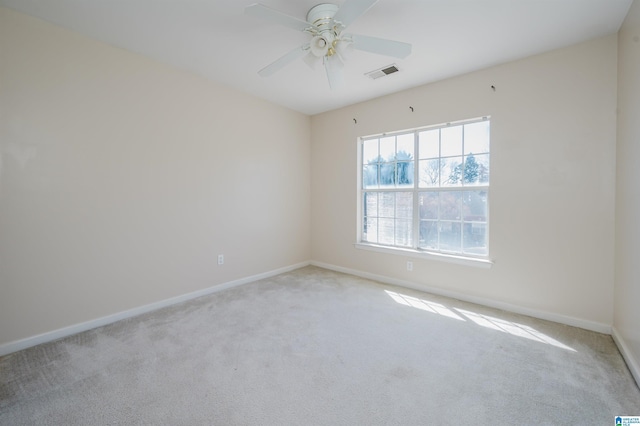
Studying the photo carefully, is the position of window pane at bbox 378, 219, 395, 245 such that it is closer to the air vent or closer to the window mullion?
the window mullion

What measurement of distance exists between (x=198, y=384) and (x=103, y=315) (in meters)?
1.49

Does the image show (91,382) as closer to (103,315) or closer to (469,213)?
(103,315)

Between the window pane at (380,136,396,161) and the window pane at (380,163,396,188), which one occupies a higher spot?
the window pane at (380,136,396,161)

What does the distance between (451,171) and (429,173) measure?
26cm

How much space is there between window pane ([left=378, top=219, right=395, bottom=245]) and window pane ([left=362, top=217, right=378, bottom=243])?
7cm

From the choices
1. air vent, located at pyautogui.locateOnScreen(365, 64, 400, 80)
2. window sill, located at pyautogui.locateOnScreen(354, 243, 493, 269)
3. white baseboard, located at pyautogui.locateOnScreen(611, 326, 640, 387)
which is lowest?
white baseboard, located at pyautogui.locateOnScreen(611, 326, 640, 387)

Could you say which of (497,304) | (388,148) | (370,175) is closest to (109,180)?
(370,175)

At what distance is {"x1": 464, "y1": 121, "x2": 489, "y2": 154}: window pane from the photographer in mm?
3012

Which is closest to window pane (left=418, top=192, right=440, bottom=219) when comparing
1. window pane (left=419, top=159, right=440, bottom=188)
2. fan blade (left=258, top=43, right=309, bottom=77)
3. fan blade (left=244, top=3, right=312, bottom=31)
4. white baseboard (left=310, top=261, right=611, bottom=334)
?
window pane (left=419, top=159, right=440, bottom=188)

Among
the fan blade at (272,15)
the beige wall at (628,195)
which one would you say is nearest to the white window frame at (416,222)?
the beige wall at (628,195)

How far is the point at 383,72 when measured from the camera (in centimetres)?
301

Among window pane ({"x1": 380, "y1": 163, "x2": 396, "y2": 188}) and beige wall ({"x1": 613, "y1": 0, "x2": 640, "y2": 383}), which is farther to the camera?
window pane ({"x1": 380, "y1": 163, "x2": 396, "y2": 188})

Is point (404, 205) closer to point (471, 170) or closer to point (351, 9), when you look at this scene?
point (471, 170)

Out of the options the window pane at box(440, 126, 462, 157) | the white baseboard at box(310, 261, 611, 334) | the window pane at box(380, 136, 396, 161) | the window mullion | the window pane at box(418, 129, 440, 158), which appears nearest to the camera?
the white baseboard at box(310, 261, 611, 334)
